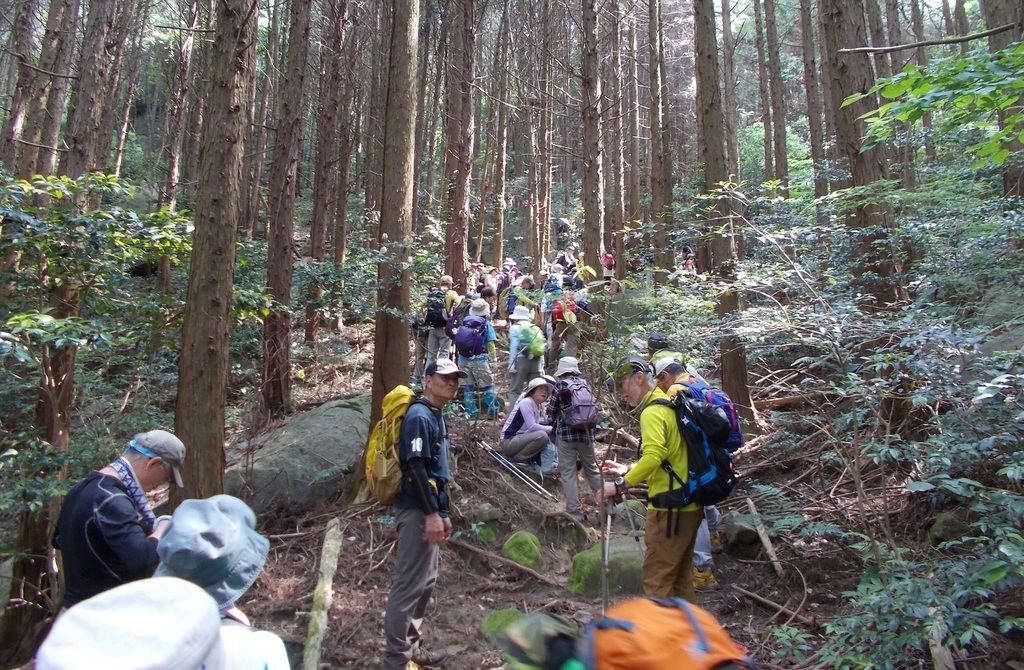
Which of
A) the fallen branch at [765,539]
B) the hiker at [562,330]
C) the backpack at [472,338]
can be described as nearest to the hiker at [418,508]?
the fallen branch at [765,539]

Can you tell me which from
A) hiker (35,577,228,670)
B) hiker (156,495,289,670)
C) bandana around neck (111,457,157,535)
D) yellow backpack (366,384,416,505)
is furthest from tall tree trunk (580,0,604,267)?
hiker (35,577,228,670)

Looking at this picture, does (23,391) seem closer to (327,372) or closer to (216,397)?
(216,397)

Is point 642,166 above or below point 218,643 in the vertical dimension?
above

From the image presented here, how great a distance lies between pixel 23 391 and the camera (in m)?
6.11

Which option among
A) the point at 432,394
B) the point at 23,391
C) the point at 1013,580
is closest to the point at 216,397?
the point at 432,394

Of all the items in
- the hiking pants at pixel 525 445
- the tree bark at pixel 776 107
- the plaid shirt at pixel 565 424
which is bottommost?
the hiking pants at pixel 525 445

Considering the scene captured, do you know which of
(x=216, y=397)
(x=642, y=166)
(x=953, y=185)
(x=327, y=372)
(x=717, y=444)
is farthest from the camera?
(x=642, y=166)

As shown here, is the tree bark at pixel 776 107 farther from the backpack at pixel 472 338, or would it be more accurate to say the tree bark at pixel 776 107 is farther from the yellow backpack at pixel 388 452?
the yellow backpack at pixel 388 452

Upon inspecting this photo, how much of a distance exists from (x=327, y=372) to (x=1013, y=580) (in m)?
11.1

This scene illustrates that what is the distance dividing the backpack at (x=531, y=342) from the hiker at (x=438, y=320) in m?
1.98

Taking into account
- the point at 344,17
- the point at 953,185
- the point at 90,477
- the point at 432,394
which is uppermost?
the point at 344,17

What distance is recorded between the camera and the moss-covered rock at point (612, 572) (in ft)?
18.4

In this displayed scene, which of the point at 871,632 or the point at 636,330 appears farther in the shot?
the point at 636,330

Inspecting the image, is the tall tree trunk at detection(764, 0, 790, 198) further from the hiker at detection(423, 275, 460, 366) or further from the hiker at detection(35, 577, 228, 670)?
the hiker at detection(35, 577, 228, 670)
